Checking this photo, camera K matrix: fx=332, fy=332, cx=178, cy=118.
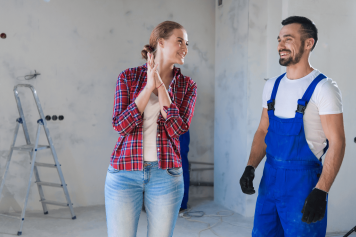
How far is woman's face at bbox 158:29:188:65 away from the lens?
1434mm

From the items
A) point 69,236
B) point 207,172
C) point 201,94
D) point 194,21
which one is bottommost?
point 69,236

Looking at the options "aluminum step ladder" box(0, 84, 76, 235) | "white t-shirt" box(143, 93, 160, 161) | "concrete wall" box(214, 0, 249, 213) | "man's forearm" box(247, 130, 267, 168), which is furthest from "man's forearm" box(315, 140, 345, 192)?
"aluminum step ladder" box(0, 84, 76, 235)

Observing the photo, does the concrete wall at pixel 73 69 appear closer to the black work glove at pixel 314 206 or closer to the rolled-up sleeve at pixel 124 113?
the rolled-up sleeve at pixel 124 113

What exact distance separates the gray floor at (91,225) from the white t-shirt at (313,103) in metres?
1.86

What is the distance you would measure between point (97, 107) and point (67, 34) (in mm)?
893

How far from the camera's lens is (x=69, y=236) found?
9.78 feet

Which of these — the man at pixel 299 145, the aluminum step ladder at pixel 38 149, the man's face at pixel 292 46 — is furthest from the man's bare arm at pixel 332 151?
the aluminum step ladder at pixel 38 149

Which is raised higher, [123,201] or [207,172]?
[123,201]

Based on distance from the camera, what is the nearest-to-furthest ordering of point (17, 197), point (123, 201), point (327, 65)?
point (123, 201), point (327, 65), point (17, 197)

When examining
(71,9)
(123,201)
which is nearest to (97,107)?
(71,9)

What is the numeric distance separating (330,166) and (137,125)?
82 centimetres

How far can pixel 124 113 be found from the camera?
1326mm

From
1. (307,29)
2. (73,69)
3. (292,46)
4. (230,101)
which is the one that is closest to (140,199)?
(292,46)

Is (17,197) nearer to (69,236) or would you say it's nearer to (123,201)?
(69,236)
